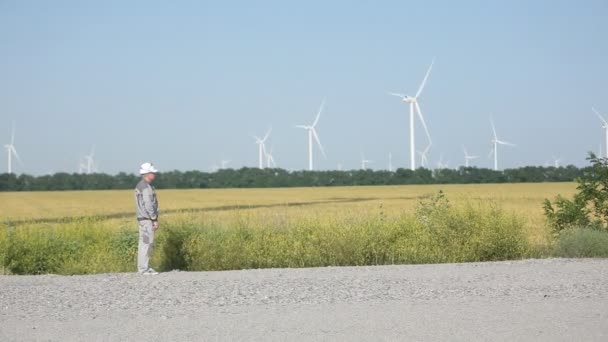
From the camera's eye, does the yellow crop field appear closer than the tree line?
Yes

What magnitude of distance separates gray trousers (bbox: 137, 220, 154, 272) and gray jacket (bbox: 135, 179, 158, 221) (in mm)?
112

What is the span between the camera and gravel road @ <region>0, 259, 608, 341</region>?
830cm

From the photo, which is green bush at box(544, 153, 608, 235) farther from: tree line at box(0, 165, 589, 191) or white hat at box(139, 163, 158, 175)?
tree line at box(0, 165, 589, 191)

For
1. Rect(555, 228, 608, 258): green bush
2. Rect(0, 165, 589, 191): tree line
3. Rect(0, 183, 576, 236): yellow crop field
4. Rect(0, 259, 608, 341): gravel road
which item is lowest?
Rect(0, 259, 608, 341): gravel road

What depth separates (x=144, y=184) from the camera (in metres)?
13.8

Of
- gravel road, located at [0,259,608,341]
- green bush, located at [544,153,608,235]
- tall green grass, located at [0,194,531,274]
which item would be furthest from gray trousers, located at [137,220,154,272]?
green bush, located at [544,153,608,235]

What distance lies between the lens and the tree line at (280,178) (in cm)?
7756

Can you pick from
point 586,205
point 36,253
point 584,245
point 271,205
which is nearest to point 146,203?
point 36,253

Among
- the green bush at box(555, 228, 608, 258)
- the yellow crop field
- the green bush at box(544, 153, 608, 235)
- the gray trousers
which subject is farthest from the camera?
the yellow crop field

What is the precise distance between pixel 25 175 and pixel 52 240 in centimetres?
6827

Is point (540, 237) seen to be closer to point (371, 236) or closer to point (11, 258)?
point (371, 236)

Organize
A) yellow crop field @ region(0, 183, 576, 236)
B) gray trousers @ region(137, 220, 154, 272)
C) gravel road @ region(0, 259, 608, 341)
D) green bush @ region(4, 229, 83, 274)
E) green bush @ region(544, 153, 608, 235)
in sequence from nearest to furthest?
gravel road @ region(0, 259, 608, 341) → gray trousers @ region(137, 220, 154, 272) → green bush @ region(4, 229, 83, 274) → green bush @ region(544, 153, 608, 235) → yellow crop field @ region(0, 183, 576, 236)

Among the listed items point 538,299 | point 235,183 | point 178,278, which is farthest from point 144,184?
point 235,183

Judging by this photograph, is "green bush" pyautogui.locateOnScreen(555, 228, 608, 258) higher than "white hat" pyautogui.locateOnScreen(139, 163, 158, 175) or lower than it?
lower
